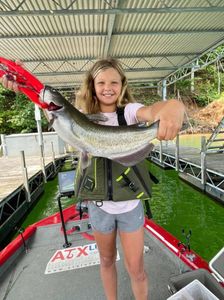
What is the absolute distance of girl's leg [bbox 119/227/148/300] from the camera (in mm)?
1926

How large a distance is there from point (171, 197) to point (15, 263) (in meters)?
5.68

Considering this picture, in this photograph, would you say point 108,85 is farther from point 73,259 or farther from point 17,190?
Result: point 17,190

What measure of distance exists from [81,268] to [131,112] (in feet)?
6.93

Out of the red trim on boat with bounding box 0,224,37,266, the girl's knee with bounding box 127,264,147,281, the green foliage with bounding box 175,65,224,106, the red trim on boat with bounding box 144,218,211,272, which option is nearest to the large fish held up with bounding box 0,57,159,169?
the girl's knee with bounding box 127,264,147,281

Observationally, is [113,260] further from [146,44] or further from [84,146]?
[146,44]

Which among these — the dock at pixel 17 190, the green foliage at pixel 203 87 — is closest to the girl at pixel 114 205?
the dock at pixel 17 190

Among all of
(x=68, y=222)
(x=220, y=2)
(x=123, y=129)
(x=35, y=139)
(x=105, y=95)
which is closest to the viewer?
(x=123, y=129)

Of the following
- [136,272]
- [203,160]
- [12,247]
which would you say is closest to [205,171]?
[203,160]

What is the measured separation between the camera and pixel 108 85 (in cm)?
185

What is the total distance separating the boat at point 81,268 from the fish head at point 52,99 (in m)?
1.36

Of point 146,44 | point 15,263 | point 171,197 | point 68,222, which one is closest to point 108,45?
point 146,44

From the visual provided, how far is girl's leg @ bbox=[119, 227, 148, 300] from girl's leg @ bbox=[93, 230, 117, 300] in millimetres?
90

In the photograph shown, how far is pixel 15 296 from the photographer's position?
2734 millimetres

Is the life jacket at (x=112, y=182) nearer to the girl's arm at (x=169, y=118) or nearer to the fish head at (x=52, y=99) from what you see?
the girl's arm at (x=169, y=118)
